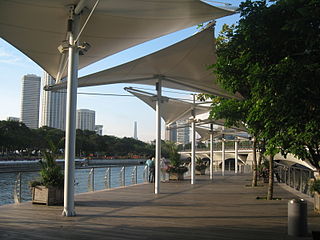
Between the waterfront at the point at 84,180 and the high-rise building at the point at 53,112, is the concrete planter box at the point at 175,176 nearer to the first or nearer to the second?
the waterfront at the point at 84,180

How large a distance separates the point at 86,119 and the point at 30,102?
837 inches

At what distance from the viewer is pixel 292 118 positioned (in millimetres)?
4738

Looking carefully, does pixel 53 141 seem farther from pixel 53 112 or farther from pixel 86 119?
pixel 86 119

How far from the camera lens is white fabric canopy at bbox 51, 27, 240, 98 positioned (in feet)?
36.8

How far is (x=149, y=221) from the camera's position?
7.17 meters

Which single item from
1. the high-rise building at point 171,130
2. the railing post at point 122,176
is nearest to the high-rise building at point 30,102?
the high-rise building at point 171,130

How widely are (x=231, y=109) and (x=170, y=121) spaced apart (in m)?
12.4

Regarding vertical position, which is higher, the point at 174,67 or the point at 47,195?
the point at 174,67

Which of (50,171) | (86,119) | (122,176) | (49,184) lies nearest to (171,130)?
(122,176)

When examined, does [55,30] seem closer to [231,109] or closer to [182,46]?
[182,46]

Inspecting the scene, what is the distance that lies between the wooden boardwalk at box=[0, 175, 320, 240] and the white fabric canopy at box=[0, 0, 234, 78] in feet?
→ 15.0

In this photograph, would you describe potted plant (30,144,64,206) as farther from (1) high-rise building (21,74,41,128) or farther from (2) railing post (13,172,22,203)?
(1) high-rise building (21,74,41,128)

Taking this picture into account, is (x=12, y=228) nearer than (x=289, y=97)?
No

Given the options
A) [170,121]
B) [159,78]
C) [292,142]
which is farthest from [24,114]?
[292,142]
